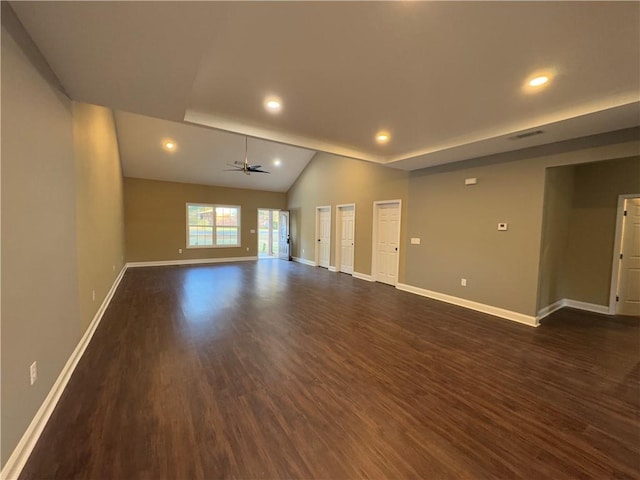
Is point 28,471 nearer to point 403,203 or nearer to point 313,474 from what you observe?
point 313,474

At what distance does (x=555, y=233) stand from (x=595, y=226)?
96cm

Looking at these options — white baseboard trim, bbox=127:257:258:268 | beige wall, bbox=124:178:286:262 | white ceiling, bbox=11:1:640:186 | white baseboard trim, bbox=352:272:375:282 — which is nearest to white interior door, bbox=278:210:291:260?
white baseboard trim, bbox=127:257:258:268

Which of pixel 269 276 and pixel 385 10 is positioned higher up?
pixel 385 10

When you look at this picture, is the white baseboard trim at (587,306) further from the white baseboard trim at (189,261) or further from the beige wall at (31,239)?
the white baseboard trim at (189,261)

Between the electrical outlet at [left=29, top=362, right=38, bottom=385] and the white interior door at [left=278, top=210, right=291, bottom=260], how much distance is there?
8.59 metres

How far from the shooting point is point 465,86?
2.58m

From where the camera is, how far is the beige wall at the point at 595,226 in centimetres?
432

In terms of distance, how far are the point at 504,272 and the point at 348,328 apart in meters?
2.73

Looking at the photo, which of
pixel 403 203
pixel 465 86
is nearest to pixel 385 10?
pixel 465 86

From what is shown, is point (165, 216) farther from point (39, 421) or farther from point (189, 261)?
point (39, 421)

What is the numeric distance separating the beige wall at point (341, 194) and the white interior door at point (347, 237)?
0.24 meters

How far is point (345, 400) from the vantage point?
210cm

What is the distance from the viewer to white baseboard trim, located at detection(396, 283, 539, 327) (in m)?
3.91

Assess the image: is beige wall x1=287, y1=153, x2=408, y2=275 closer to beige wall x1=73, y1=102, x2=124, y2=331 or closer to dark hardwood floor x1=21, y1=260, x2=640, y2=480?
dark hardwood floor x1=21, y1=260, x2=640, y2=480
